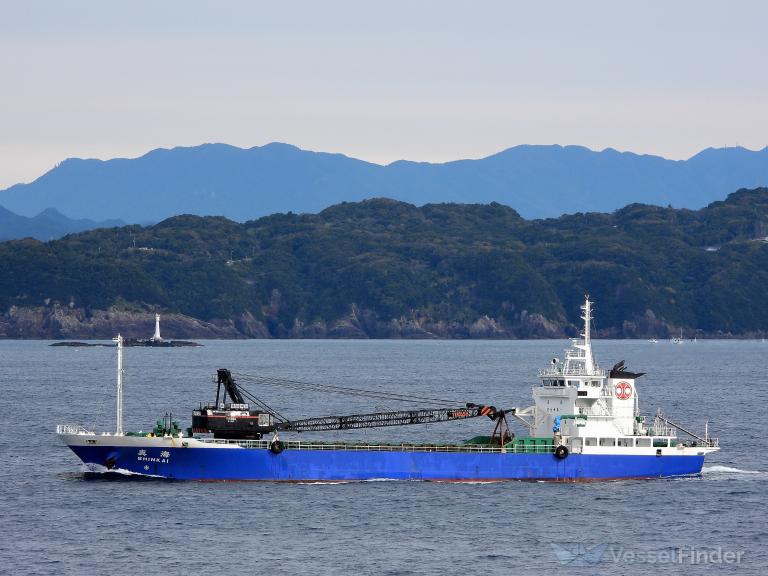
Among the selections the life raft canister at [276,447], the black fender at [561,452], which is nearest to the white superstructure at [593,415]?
the black fender at [561,452]

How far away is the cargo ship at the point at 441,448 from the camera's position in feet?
248

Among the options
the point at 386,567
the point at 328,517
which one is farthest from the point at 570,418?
the point at 386,567

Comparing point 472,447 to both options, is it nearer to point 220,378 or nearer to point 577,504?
point 577,504

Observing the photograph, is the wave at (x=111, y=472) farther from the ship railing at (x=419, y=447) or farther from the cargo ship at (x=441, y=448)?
the ship railing at (x=419, y=447)

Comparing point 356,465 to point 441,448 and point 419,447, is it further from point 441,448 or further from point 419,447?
point 441,448

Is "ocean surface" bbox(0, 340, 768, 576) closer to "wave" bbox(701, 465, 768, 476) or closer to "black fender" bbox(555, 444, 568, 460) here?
"wave" bbox(701, 465, 768, 476)

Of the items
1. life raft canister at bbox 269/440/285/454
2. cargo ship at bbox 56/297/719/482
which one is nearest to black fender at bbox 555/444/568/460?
cargo ship at bbox 56/297/719/482

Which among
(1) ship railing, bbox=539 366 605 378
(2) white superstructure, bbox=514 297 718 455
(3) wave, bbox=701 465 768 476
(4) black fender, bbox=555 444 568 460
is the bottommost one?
(3) wave, bbox=701 465 768 476

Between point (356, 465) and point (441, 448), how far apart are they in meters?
5.04

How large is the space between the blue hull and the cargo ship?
0.06 metres

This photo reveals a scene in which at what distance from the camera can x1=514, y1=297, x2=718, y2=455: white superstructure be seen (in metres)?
78.5

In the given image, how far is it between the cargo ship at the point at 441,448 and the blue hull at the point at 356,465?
55 mm

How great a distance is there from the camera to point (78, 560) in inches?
2308

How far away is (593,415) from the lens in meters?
79.1
